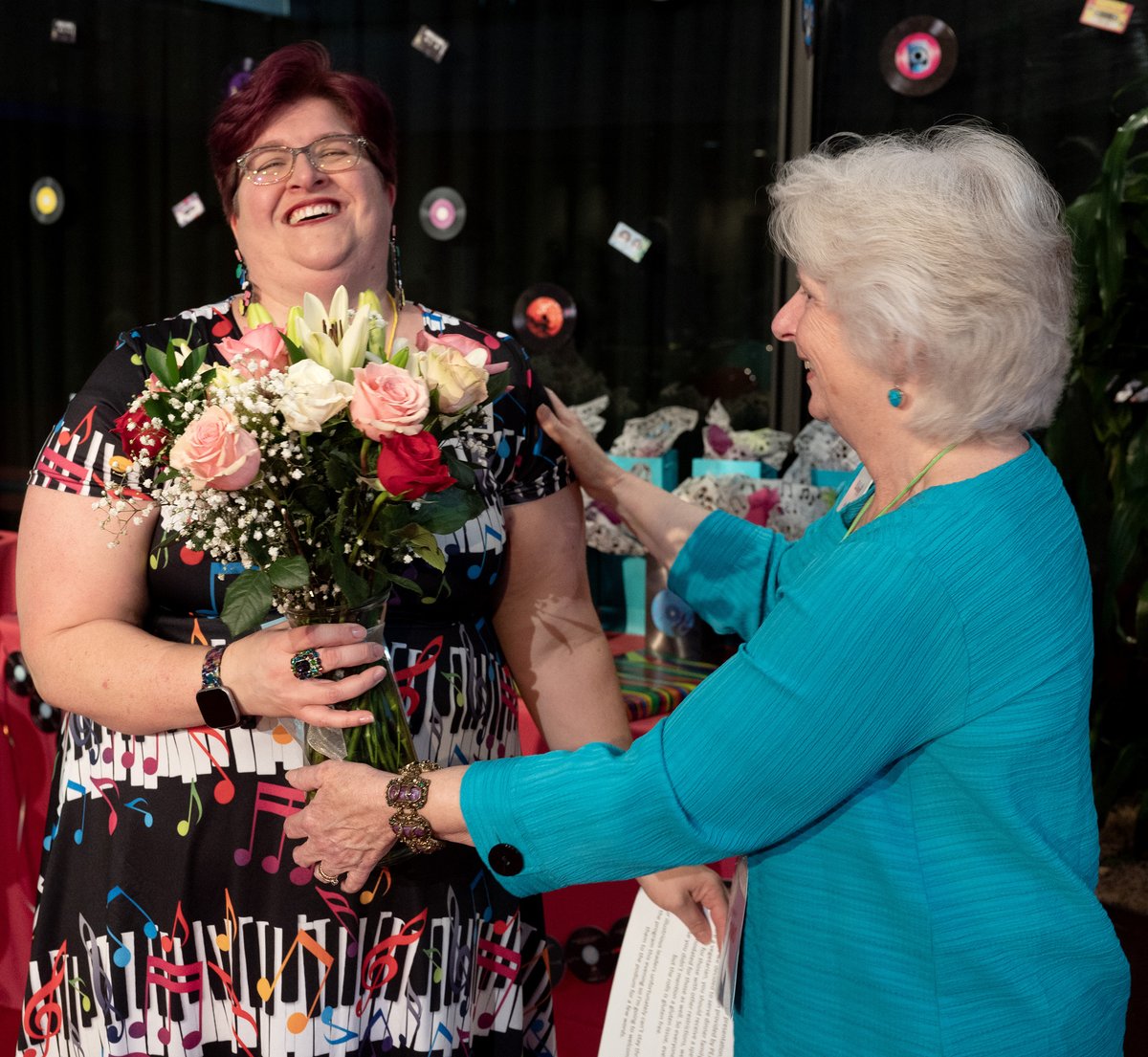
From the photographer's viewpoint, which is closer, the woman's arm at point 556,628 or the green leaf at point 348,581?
the green leaf at point 348,581

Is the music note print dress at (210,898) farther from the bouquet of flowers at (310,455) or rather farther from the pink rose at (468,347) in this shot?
the bouquet of flowers at (310,455)

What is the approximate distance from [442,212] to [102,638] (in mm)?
3503

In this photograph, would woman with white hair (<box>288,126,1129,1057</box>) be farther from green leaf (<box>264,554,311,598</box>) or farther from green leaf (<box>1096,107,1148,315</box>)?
green leaf (<box>1096,107,1148,315</box>)

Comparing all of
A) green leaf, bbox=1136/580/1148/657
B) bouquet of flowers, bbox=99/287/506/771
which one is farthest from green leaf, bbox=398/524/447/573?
green leaf, bbox=1136/580/1148/657

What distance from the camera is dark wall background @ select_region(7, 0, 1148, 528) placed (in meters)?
3.94

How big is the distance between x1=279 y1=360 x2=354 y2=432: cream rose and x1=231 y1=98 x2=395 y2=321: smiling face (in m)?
0.47

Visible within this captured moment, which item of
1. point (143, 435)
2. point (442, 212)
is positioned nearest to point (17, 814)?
point (143, 435)

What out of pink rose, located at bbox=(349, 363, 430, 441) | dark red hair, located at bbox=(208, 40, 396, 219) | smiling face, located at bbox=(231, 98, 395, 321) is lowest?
pink rose, located at bbox=(349, 363, 430, 441)

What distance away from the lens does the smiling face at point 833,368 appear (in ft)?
3.84

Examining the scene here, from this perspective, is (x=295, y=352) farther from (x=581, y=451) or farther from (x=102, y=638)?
(x=581, y=451)

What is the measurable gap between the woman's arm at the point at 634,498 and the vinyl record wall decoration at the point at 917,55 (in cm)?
275

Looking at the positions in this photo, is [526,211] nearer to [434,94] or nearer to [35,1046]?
[434,94]

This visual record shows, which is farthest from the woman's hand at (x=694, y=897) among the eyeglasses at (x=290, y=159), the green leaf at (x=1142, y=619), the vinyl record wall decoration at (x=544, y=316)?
the vinyl record wall decoration at (x=544, y=316)

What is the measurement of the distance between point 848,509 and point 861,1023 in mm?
573
